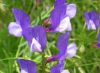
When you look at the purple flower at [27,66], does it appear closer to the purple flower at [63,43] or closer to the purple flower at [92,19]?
the purple flower at [63,43]

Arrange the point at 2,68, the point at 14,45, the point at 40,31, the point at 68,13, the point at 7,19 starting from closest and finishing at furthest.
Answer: the point at 40,31
the point at 68,13
the point at 2,68
the point at 14,45
the point at 7,19

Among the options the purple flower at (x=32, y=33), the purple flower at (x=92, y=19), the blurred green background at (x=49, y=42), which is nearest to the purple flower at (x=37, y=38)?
the purple flower at (x=32, y=33)

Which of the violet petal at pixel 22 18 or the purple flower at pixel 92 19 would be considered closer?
the violet petal at pixel 22 18

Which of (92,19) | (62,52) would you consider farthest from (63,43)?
(92,19)

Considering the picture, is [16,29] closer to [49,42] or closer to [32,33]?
[32,33]

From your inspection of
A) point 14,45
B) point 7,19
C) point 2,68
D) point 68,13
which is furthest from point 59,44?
point 7,19

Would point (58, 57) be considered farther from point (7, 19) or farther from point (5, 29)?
point (7, 19)
